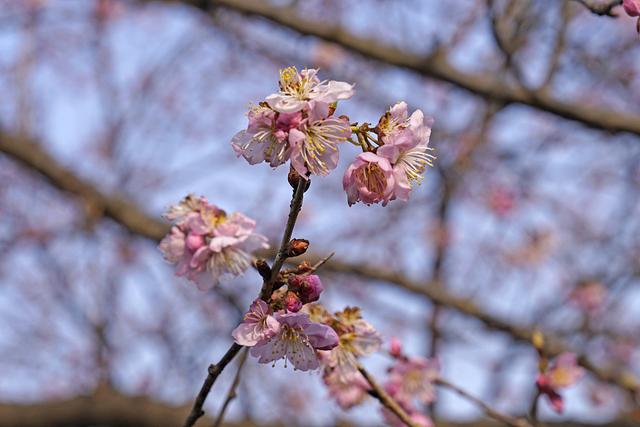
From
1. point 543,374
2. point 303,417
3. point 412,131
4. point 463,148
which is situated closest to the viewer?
point 412,131

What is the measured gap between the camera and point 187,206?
1588 mm

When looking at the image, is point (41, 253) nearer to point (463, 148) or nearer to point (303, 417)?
point (303, 417)

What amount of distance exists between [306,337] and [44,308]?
643cm

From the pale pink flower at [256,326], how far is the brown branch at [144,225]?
2.42 metres

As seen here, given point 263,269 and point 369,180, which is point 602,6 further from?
point 263,269

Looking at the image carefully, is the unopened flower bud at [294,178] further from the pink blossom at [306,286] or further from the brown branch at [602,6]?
the brown branch at [602,6]

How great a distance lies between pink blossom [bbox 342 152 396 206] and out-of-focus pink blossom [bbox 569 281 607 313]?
4.45 metres

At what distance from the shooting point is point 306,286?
1.26 m

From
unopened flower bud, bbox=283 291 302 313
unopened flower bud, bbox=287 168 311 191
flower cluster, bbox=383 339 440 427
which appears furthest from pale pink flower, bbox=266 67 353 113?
flower cluster, bbox=383 339 440 427

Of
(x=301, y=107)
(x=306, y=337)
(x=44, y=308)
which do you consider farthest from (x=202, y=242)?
(x=44, y=308)

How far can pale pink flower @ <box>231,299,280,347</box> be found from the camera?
48.7 inches

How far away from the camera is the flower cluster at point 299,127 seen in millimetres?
1165

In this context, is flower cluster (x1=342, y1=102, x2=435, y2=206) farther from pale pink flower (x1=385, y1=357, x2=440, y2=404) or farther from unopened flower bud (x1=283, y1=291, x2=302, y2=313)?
pale pink flower (x1=385, y1=357, x2=440, y2=404)

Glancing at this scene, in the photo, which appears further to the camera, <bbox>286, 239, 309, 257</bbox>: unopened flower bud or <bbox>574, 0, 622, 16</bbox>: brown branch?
<bbox>574, 0, 622, 16</bbox>: brown branch
